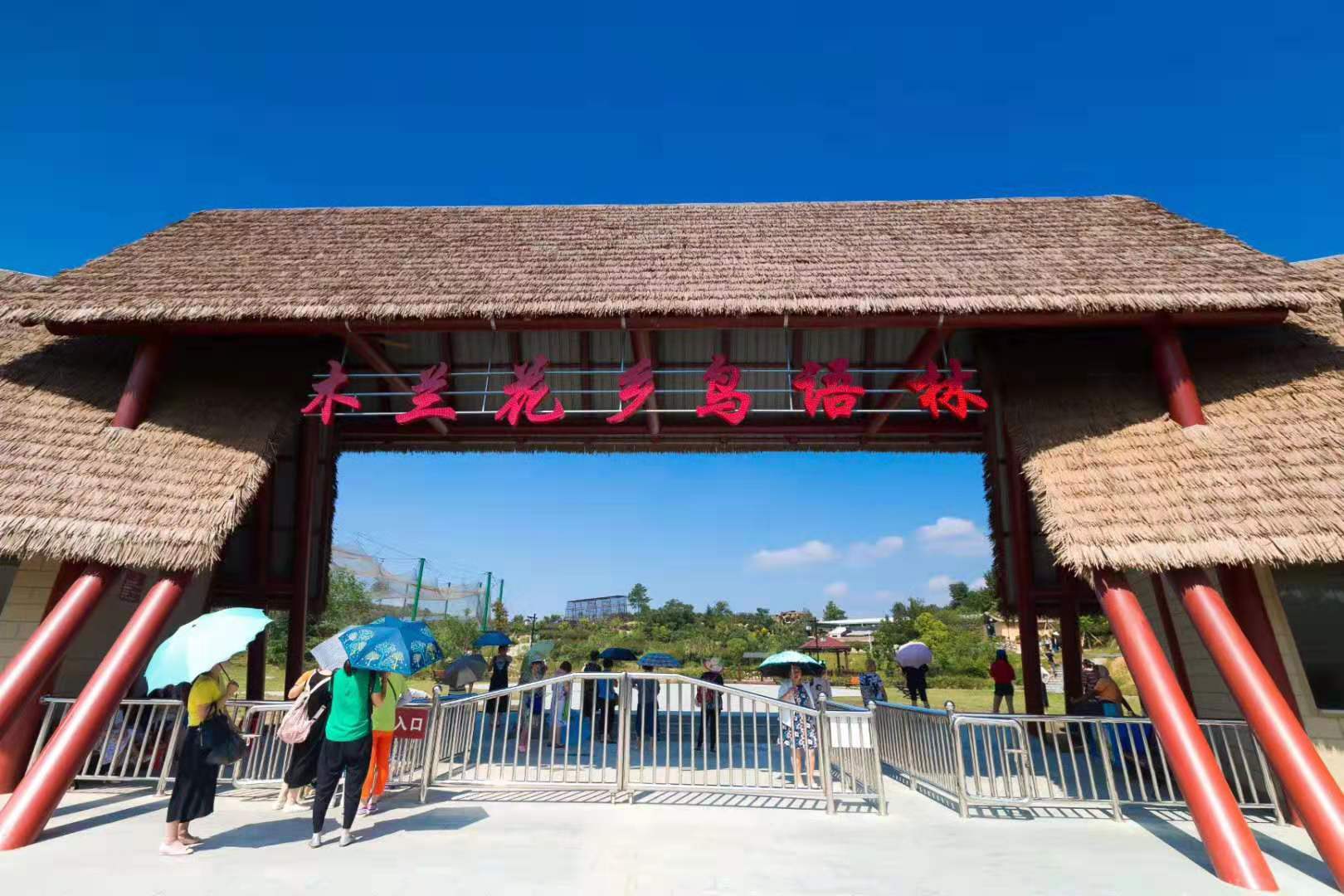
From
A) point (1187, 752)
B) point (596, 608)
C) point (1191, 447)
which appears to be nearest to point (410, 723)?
point (1187, 752)

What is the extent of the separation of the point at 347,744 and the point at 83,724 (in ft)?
8.50

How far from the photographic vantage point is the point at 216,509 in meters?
7.20

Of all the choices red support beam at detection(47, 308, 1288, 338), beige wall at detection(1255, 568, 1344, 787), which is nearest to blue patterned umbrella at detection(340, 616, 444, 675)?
red support beam at detection(47, 308, 1288, 338)

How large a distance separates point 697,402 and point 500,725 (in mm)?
7272

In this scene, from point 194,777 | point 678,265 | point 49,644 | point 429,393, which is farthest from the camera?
point 678,265

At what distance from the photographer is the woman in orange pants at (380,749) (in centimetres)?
649

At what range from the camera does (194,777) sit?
5.34 meters

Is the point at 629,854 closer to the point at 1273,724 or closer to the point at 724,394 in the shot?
the point at 724,394

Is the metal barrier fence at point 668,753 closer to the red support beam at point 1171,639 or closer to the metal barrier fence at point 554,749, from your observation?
the metal barrier fence at point 554,749

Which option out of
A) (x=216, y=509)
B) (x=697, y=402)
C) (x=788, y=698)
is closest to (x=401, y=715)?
(x=216, y=509)

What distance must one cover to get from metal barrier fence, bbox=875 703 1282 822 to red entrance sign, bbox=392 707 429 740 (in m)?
4.91

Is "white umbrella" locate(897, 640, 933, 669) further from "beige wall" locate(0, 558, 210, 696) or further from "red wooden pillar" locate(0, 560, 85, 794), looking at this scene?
"red wooden pillar" locate(0, 560, 85, 794)

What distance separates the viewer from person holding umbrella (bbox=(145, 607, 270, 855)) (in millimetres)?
5223

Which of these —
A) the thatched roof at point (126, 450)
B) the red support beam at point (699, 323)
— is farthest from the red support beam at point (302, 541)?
the red support beam at point (699, 323)
